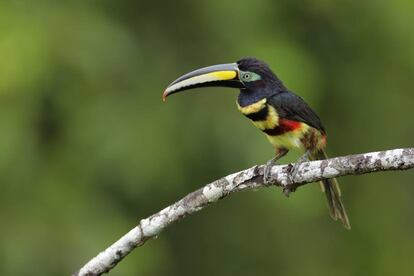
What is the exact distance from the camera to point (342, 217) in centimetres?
610

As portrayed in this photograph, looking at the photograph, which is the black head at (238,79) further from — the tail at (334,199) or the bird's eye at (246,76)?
the tail at (334,199)

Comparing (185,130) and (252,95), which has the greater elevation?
(185,130)

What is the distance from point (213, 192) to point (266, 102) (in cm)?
98

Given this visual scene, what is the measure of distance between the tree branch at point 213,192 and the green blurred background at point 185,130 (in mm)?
2806

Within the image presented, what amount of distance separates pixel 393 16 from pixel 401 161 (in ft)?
13.3

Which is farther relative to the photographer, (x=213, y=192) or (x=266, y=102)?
(x=266, y=102)

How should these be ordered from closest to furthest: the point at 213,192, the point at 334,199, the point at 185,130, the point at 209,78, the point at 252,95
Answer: the point at 213,192
the point at 209,78
the point at 252,95
the point at 334,199
the point at 185,130

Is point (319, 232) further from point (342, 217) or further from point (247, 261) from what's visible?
point (342, 217)

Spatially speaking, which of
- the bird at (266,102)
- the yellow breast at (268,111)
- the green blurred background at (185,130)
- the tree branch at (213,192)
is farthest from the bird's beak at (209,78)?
the green blurred background at (185,130)

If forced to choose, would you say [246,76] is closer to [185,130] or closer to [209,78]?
[209,78]

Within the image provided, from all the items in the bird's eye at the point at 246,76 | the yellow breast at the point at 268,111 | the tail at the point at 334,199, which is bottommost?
the tail at the point at 334,199

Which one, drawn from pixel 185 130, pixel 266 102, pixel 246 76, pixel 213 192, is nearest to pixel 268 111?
pixel 266 102

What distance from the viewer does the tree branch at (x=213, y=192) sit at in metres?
4.75

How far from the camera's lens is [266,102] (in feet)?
19.2
